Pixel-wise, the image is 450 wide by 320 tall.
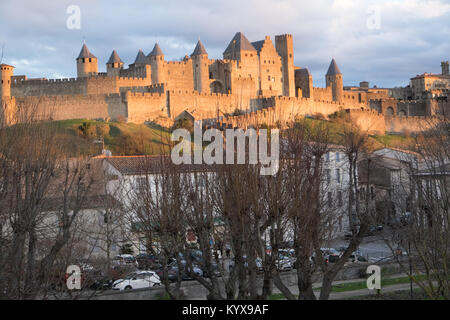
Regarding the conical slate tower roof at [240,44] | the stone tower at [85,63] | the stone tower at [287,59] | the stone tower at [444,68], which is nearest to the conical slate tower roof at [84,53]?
the stone tower at [85,63]

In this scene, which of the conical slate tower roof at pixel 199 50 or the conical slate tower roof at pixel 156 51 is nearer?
the conical slate tower roof at pixel 156 51

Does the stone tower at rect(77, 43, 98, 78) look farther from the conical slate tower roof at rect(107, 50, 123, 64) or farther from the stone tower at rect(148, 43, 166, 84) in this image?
the stone tower at rect(148, 43, 166, 84)

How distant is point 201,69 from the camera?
86312 millimetres

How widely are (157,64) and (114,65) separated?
25.3 ft

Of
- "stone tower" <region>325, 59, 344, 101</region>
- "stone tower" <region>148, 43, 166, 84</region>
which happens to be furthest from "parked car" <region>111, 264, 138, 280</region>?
"stone tower" <region>325, 59, 344, 101</region>

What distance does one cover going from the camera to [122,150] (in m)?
57.9

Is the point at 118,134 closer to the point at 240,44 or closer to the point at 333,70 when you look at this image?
the point at 240,44

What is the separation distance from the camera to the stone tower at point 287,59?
100 m

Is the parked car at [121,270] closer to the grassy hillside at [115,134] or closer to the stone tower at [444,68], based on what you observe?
the grassy hillside at [115,134]

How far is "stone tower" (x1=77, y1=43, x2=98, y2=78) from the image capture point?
261 ft

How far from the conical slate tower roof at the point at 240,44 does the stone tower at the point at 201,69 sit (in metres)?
9.25
